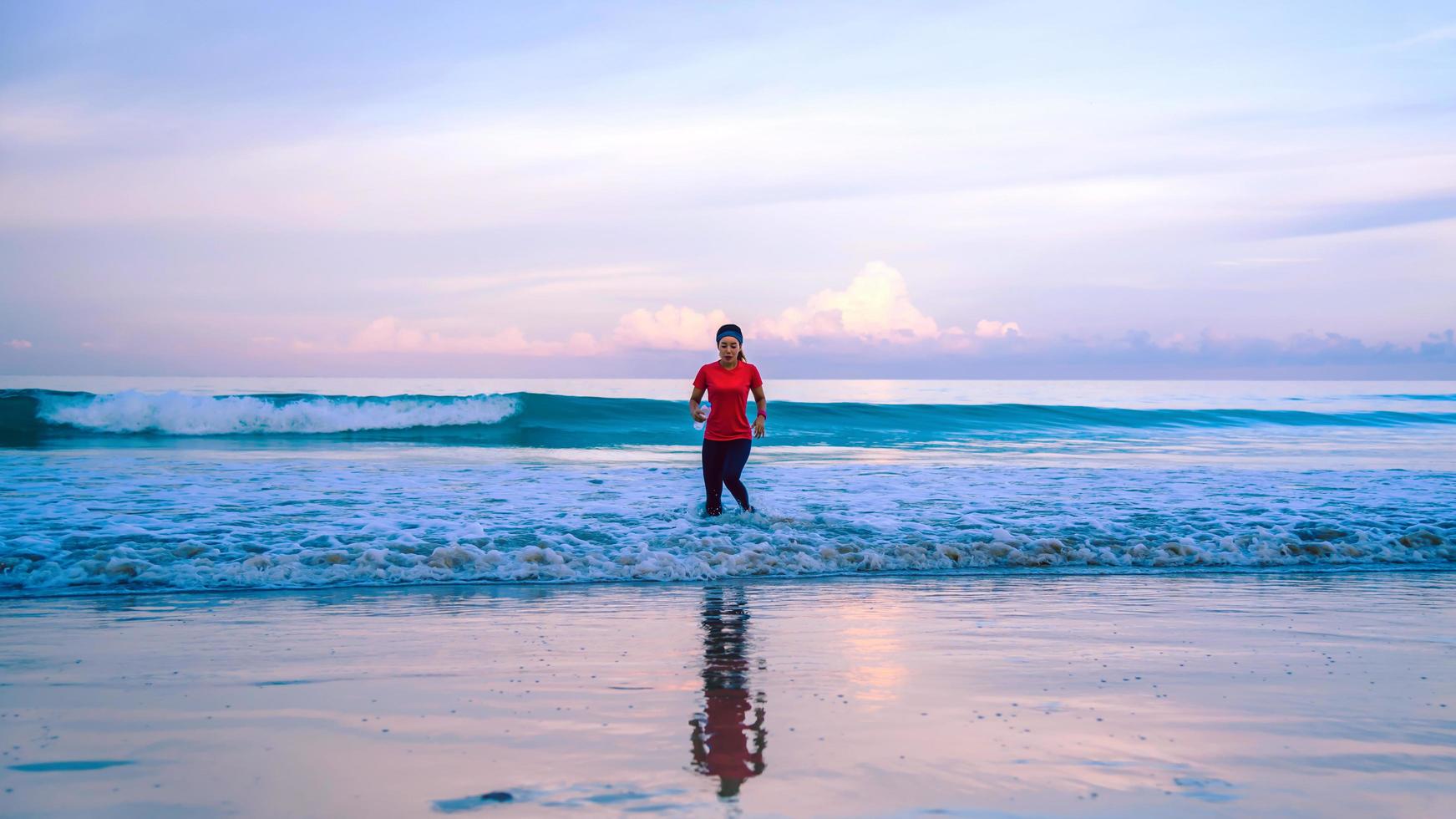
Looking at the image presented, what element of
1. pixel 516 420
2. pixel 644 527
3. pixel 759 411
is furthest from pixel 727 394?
pixel 516 420

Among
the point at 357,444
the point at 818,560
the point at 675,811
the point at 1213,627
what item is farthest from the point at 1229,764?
the point at 357,444

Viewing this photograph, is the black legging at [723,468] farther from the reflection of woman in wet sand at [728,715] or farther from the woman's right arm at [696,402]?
the reflection of woman in wet sand at [728,715]

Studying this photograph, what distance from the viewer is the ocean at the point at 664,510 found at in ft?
26.2

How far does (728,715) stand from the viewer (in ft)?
12.4

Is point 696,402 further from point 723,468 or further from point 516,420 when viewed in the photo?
point 516,420

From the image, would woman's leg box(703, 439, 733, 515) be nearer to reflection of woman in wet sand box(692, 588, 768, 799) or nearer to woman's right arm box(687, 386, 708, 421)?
woman's right arm box(687, 386, 708, 421)

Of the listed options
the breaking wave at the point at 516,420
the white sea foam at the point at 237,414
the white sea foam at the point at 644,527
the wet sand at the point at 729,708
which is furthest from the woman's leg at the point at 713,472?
the white sea foam at the point at 237,414

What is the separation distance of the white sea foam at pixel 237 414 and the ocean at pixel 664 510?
4.17 feet

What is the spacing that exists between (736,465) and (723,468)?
0.15 m

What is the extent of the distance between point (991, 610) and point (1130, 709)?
2325mm

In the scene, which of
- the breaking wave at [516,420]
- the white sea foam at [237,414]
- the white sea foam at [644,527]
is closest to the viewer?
the white sea foam at [644,527]

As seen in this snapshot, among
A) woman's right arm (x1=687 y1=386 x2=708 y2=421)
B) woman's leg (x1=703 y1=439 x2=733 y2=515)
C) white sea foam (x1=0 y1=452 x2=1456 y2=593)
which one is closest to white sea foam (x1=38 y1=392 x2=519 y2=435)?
white sea foam (x1=0 y1=452 x2=1456 y2=593)

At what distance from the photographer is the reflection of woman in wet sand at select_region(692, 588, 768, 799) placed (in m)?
3.17

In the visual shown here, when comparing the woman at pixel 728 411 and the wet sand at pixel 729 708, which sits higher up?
the woman at pixel 728 411
